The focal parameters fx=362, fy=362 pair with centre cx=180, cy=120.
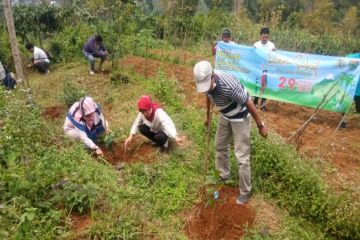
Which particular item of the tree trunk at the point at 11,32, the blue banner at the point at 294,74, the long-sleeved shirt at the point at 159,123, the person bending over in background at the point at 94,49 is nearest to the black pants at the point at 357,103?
the blue banner at the point at 294,74

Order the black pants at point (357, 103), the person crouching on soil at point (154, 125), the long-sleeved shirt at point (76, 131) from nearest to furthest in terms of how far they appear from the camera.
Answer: the person crouching on soil at point (154, 125) → the long-sleeved shirt at point (76, 131) → the black pants at point (357, 103)

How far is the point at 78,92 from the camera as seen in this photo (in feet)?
21.2

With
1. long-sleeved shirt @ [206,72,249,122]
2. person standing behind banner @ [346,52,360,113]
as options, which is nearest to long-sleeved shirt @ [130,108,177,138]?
long-sleeved shirt @ [206,72,249,122]

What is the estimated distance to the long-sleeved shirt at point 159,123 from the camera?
14.8 ft

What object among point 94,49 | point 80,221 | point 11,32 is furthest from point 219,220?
point 94,49

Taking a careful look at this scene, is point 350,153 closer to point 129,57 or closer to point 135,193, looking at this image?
point 135,193

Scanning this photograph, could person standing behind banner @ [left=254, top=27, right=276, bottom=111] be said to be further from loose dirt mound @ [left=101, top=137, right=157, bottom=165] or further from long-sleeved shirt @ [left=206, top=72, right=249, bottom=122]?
long-sleeved shirt @ [left=206, top=72, right=249, bottom=122]

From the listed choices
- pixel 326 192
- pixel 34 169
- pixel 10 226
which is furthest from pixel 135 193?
pixel 326 192

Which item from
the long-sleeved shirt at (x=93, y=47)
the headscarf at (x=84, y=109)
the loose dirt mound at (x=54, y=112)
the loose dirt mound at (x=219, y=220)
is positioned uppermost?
the headscarf at (x=84, y=109)

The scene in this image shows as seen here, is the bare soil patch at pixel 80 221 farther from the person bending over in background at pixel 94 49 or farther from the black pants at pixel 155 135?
the person bending over in background at pixel 94 49

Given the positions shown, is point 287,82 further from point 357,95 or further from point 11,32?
point 11,32

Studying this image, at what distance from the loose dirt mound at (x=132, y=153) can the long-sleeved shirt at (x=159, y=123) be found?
27cm

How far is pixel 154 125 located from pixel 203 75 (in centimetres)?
169

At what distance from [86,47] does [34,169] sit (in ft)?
18.0
